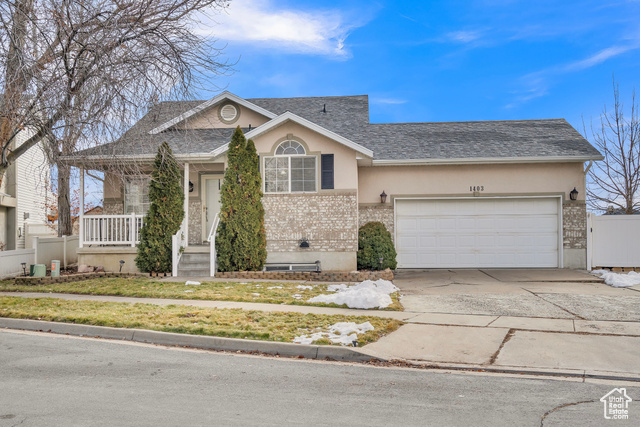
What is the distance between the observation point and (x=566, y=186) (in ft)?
55.9

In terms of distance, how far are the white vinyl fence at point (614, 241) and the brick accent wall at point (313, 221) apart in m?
7.93

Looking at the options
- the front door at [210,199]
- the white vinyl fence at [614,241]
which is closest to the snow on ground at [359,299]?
the front door at [210,199]

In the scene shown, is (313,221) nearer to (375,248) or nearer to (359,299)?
(375,248)

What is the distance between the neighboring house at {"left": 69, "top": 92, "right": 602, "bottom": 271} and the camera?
51.9 feet

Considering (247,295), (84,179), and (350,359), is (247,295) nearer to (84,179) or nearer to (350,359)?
(350,359)

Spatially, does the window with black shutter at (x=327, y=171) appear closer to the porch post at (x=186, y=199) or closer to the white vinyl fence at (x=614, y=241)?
the porch post at (x=186, y=199)

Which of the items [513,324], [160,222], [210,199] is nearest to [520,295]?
[513,324]

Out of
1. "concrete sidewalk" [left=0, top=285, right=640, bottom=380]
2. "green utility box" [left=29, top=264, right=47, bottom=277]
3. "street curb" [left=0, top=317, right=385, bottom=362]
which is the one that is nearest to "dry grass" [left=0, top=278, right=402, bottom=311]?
"green utility box" [left=29, top=264, right=47, bottom=277]

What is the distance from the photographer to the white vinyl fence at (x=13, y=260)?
1534 cm

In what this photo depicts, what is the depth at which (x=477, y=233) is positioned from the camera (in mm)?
17281

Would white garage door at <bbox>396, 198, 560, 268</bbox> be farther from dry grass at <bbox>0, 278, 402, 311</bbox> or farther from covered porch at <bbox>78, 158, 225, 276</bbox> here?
covered porch at <bbox>78, 158, 225, 276</bbox>

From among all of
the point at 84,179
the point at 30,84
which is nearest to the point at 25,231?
the point at 84,179

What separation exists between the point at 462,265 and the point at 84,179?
42.5 ft

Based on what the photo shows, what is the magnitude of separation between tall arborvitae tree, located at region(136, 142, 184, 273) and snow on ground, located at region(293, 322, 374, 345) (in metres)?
8.57
